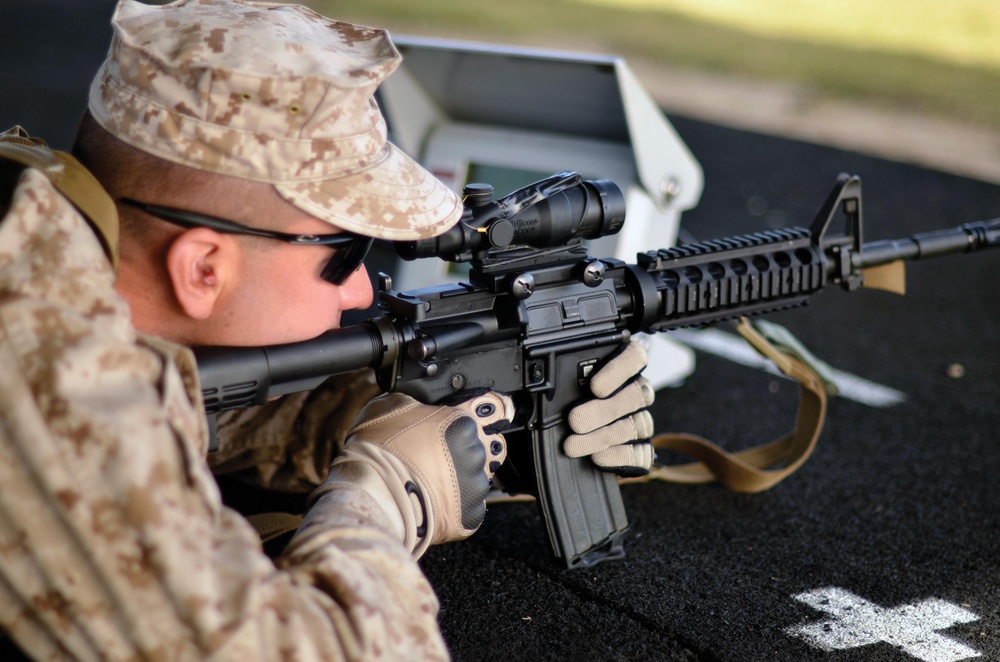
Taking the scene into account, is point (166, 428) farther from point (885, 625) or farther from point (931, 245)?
point (931, 245)

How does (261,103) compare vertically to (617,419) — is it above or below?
above

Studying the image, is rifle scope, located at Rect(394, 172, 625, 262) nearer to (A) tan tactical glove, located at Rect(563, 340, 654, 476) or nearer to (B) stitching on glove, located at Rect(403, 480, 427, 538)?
(A) tan tactical glove, located at Rect(563, 340, 654, 476)

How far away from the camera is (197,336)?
1784 millimetres

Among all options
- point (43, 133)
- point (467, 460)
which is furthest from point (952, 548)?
point (43, 133)

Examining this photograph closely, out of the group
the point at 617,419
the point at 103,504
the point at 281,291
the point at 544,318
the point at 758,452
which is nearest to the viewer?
the point at 103,504

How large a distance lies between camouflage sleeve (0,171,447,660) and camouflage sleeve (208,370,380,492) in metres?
1.08

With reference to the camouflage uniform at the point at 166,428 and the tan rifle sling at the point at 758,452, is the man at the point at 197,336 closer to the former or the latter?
the camouflage uniform at the point at 166,428

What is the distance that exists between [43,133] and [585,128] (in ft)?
15.6

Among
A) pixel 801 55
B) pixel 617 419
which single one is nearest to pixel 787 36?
pixel 801 55

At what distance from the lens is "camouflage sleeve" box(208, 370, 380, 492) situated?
99.8 inches

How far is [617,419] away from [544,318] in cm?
32

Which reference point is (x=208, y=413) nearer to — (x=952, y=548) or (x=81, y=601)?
(x=81, y=601)

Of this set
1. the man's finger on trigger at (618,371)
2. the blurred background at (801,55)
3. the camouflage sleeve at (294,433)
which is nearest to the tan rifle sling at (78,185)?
the camouflage sleeve at (294,433)

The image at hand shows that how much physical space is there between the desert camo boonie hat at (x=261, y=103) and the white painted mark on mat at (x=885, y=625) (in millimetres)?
1311
